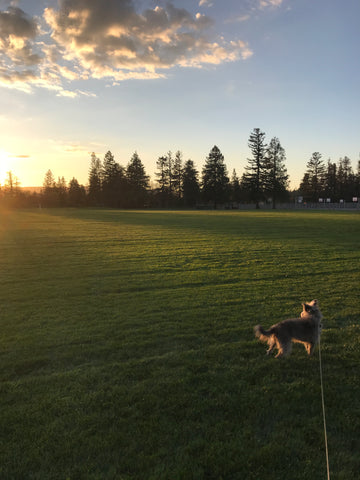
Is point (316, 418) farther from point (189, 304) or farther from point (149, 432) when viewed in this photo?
point (189, 304)

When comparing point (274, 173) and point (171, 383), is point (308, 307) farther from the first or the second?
point (274, 173)

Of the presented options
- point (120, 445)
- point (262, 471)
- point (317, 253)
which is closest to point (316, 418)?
point (262, 471)

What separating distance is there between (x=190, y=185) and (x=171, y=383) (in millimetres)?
93731

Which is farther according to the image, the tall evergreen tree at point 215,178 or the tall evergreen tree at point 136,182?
the tall evergreen tree at point 136,182

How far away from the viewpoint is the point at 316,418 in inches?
133

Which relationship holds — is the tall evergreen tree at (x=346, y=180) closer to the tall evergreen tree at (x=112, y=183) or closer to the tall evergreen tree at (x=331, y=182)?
the tall evergreen tree at (x=331, y=182)

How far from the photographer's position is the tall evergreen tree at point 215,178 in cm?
8644

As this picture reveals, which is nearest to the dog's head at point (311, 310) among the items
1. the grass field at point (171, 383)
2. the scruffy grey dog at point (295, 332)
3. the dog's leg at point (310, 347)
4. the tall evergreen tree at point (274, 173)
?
the scruffy grey dog at point (295, 332)

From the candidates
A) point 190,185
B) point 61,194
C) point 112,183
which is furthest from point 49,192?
point 190,185

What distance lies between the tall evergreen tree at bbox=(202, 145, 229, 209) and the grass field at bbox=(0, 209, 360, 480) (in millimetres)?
78836

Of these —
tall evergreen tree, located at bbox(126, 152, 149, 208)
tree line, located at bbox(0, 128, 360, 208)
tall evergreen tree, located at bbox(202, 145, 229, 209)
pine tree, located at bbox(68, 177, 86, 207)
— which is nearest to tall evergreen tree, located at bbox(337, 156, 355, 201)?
tree line, located at bbox(0, 128, 360, 208)

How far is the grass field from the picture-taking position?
285 centimetres

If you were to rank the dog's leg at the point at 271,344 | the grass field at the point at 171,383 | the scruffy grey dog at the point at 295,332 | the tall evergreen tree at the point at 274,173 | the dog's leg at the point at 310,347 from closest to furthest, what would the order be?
the grass field at the point at 171,383
the scruffy grey dog at the point at 295,332
the dog's leg at the point at 271,344
the dog's leg at the point at 310,347
the tall evergreen tree at the point at 274,173

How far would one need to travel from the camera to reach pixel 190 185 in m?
95.6
